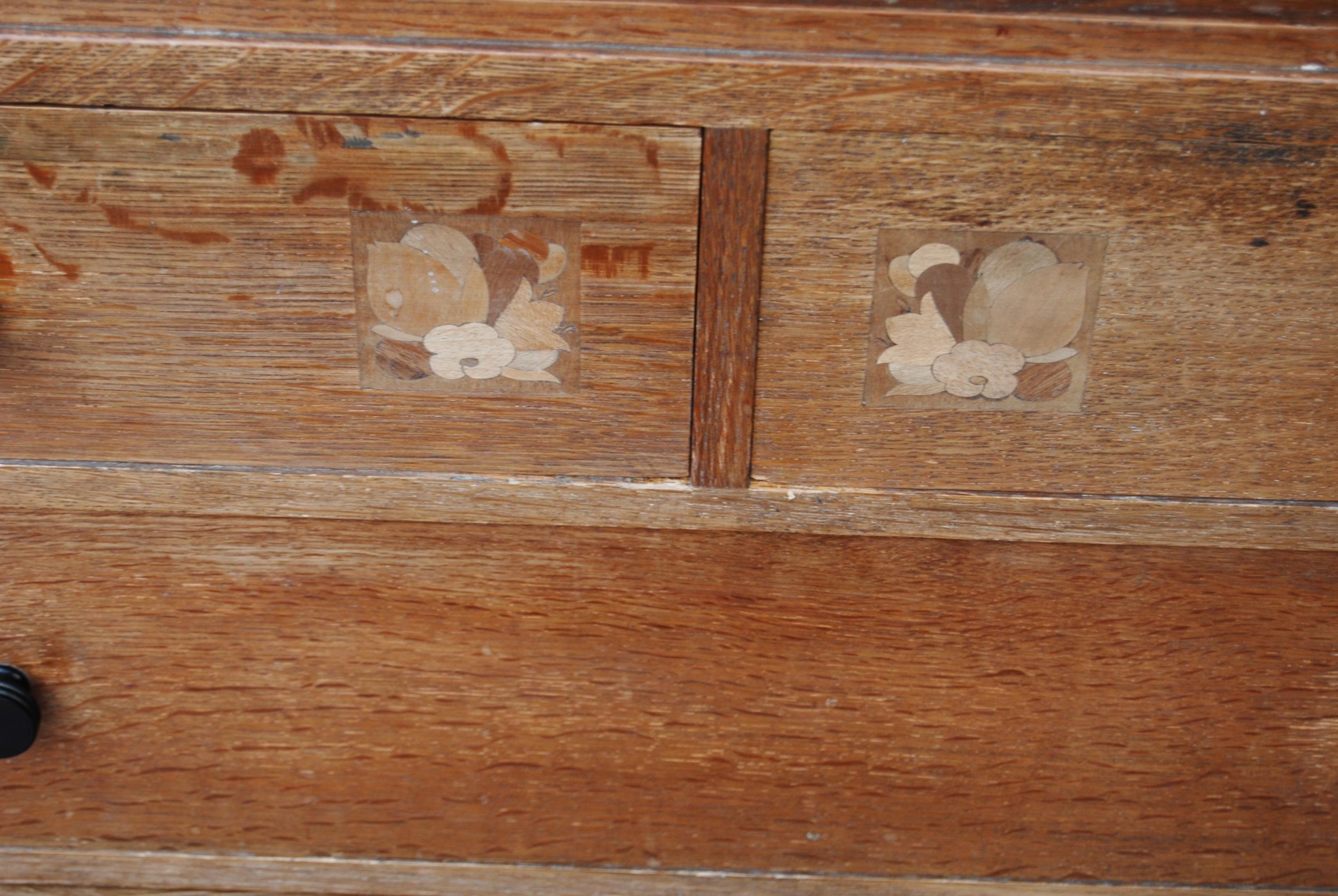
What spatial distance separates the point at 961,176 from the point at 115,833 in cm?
63

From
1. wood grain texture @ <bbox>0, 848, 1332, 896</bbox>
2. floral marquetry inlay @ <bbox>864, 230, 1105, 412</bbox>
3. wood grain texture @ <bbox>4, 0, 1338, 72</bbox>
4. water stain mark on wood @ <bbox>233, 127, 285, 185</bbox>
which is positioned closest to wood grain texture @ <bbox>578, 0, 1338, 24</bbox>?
wood grain texture @ <bbox>4, 0, 1338, 72</bbox>

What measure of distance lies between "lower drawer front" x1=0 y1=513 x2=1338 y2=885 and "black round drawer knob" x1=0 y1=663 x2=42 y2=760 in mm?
29

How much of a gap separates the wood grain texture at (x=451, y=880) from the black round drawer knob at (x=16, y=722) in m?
0.11

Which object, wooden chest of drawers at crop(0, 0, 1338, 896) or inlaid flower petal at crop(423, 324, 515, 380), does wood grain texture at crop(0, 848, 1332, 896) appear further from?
inlaid flower petal at crop(423, 324, 515, 380)

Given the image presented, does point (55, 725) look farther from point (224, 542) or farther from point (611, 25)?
point (611, 25)

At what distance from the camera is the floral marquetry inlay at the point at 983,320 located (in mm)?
479

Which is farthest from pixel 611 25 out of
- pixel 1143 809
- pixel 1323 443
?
pixel 1143 809

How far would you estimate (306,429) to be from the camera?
0.51m

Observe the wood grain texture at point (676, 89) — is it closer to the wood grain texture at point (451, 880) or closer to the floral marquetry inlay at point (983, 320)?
the floral marquetry inlay at point (983, 320)

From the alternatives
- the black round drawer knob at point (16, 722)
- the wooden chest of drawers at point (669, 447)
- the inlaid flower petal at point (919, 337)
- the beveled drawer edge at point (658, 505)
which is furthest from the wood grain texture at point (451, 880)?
the inlaid flower petal at point (919, 337)

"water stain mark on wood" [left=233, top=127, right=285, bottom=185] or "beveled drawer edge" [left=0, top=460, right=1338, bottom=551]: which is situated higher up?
"water stain mark on wood" [left=233, top=127, right=285, bottom=185]

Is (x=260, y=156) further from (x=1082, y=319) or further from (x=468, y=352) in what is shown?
(x=1082, y=319)

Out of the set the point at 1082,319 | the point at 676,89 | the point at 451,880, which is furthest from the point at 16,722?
the point at 1082,319

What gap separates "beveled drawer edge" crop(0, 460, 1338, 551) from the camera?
52cm
